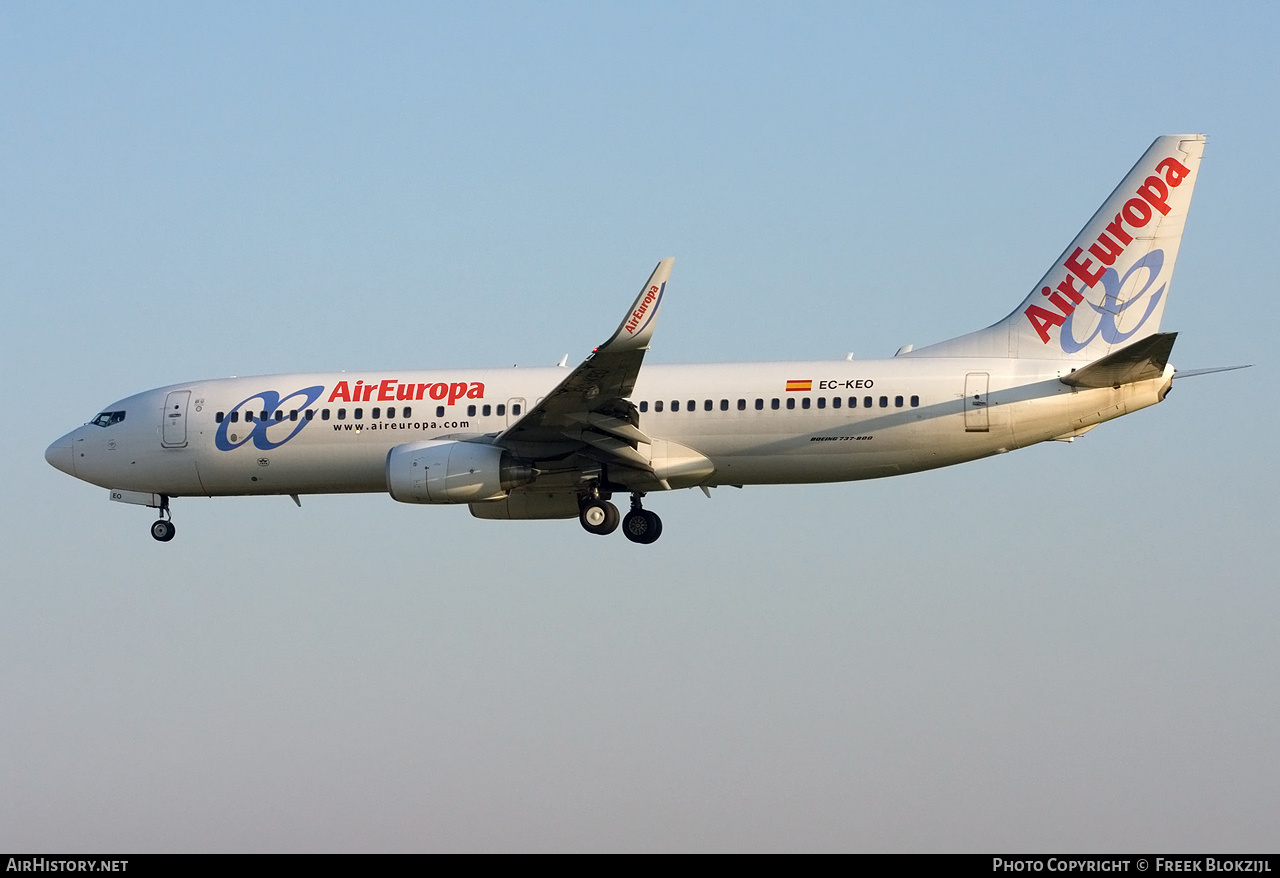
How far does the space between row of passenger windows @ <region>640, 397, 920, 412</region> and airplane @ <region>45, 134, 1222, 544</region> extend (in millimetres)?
40

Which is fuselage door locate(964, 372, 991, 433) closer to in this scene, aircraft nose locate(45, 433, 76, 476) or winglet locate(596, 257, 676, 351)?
winglet locate(596, 257, 676, 351)

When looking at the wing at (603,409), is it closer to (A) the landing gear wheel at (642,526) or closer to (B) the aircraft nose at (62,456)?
(A) the landing gear wheel at (642,526)

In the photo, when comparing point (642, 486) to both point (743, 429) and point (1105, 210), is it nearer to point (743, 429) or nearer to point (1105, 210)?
point (743, 429)

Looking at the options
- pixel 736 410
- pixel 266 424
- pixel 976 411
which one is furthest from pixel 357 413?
pixel 976 411

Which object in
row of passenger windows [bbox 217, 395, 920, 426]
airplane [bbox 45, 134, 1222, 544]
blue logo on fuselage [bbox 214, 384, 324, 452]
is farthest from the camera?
blue logo on fuselage [bbox 214, 384, 324, 452]

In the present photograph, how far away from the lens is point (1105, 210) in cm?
3594

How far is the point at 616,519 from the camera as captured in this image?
3606cm

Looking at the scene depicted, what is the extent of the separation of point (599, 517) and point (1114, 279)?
11.5 metres

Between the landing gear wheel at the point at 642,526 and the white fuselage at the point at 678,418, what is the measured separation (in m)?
1.25

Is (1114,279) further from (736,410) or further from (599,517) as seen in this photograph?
(599,517)

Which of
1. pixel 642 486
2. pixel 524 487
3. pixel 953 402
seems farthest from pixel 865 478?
pixel 524 487

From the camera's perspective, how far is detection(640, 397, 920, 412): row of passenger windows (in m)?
34.5

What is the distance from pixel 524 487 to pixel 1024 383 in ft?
33.1

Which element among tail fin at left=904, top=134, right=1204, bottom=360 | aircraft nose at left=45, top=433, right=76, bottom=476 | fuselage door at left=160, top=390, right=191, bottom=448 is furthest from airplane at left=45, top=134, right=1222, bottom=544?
aircraft nose at left=45, top=433, right=76, bottom=476
